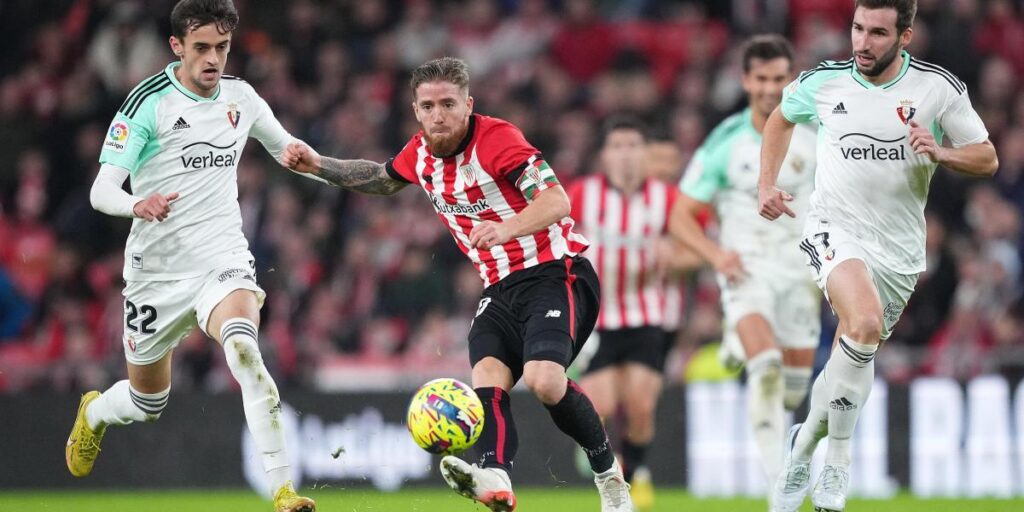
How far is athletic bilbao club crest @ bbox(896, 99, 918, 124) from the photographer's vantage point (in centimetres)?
772

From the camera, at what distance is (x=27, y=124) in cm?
1752

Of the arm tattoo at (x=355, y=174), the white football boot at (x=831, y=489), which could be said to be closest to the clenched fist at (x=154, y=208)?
the arm tattoo at (x=355, y=174)

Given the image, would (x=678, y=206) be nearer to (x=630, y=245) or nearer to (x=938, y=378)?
(x=630, y=245)

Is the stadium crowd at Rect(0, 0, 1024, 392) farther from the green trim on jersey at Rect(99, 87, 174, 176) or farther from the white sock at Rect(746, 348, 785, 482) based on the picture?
the green trim on jersey at Rect(99, 87, 174, 176)

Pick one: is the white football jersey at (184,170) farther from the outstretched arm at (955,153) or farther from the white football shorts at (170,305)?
the outstretched arm at (955,153)

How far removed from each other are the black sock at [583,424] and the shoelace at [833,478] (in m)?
1.08

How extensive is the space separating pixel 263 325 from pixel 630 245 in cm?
502

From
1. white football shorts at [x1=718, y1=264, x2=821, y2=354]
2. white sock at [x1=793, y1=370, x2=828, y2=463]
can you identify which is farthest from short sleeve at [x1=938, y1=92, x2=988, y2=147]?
white football shorts at [x1=718, y1=264, x2=821, y2=354]

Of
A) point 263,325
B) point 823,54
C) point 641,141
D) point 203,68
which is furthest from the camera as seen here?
point 823,54

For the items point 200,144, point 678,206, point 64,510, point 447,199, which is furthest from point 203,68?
point 64,510

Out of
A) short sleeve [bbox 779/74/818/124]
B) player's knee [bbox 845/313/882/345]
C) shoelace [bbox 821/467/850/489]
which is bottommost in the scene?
shoelace [bbox 821/467/850/489]

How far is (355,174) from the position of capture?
28.2ft

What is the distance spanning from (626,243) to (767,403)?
205cm

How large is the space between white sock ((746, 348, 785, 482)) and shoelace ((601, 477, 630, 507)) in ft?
5.97
